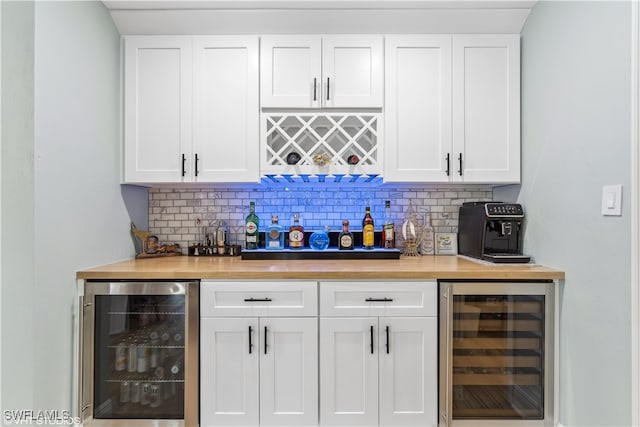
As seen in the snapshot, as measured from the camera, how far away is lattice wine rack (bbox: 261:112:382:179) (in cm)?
234

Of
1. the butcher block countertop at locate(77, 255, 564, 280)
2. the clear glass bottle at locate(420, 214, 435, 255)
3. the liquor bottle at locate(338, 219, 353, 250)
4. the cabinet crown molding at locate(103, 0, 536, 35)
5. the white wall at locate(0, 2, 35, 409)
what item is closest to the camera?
the white wall at locate(0, 2, 35, 409)

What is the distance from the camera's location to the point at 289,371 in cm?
196

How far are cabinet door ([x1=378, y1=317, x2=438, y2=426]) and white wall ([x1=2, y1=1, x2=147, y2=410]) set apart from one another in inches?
63.1

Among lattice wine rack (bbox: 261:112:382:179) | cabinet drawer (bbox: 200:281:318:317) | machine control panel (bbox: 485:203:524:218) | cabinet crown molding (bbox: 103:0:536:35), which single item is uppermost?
cabinet crown molding (bbox: 103:0:536:35)

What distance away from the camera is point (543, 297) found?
1964 millimetres

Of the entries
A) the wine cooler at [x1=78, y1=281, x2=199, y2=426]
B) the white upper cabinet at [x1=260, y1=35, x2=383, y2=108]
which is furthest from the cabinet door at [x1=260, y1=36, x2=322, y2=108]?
the wine cooler at [x1=78, y1=281, x2=199, y2=426]

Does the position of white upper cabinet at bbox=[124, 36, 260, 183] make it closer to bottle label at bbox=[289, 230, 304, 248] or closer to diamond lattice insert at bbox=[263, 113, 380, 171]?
diamond lattice insert at bbox=[263, 113, 380, 171]

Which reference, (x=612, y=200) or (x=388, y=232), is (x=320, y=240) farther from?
(x=612, y=200)

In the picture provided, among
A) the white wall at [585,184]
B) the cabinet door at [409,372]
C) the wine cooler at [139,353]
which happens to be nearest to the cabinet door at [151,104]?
the wine cooler at [139,353]

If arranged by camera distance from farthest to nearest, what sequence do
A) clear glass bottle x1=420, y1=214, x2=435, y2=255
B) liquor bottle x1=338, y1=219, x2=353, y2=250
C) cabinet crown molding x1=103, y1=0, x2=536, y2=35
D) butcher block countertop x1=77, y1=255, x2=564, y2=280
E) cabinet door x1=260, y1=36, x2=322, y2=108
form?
1. clear glass bottle x1=420, y1=214, x2=435, y2=255
2. liquor bottle x1=338, y1=219, x2=353, y2=250
3. cabinet door x1=260, y1=36, x2=322, y2=108
4. cabinet crown molding x1=103, y1=0, x2=536, y2=35
5. butcher block countertop x1=77, y1=255, x2=564, y2=280

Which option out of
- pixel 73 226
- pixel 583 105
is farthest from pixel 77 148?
pixel 583 105

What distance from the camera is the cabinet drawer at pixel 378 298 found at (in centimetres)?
196

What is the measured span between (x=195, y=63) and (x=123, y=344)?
1.69 metres

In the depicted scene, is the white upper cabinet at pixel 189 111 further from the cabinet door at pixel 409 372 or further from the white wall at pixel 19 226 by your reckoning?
the cabinet door at pixel 409 372
